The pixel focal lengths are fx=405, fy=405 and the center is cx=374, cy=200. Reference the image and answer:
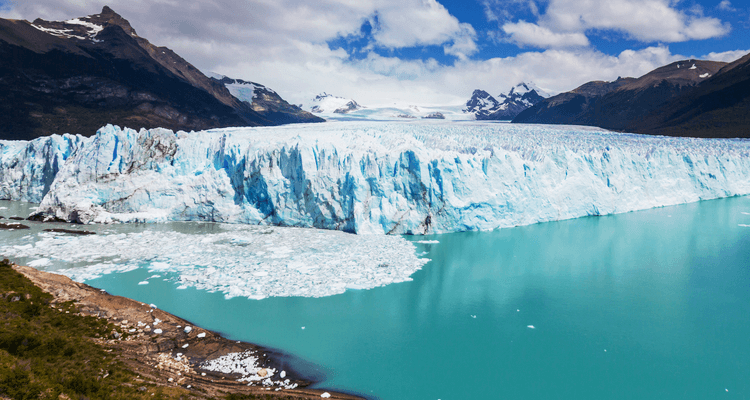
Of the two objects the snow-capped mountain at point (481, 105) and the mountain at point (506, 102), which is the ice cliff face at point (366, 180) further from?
the snow-capped mountain at point (481, 105)

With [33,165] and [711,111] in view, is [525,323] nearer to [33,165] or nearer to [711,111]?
[33,165]

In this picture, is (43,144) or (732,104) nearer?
(43,144)

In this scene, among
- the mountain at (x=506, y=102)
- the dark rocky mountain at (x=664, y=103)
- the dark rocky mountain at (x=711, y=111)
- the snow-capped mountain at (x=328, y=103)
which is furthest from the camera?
the snow-capped mountain at (x=328, y=103)

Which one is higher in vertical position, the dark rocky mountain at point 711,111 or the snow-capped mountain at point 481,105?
Answer: the snow-capped mountain at point 481,105

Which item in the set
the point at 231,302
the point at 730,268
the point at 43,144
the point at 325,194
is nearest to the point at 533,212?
the point at 730,268

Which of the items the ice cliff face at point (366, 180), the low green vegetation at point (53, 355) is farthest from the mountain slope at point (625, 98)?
the low green vegetation at point (53, 355)

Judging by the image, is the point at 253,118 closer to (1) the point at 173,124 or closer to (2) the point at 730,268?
(1) the point at 173,124

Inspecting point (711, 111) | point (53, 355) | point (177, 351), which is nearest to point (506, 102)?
point (711, 111)

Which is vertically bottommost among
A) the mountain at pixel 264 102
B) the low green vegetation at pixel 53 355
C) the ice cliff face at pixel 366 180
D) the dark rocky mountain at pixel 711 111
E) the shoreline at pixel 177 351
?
the shoreline at pixel 177 351
